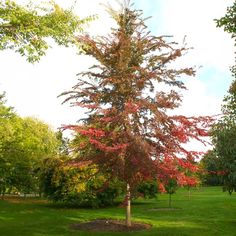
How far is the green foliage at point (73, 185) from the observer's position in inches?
1118

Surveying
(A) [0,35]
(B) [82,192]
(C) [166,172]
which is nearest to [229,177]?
(C) [166,172]

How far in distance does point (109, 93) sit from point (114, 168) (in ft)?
11.5

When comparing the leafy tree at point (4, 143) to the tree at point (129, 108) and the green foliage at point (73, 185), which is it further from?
the tree at point (129, 108)

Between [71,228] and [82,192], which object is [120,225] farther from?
[82,192]

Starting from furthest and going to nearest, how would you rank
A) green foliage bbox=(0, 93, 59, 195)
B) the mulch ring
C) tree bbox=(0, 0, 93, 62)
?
green foliage bbox=(0, 93, 59, 195), the mulch ring, tree bbox=(0, 0, 93, 62)

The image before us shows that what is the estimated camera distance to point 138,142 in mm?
15523

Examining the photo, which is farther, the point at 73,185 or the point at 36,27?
the point at 73,185

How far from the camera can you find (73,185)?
93.8 ft

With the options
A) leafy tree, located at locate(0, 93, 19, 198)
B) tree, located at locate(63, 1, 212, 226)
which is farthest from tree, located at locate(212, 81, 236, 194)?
leafy tree, located at locate(0, 93, 19, 198)

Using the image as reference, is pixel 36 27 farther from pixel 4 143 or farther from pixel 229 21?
pixel 4 143

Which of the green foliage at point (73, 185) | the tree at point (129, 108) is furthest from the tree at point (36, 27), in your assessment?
the green foliage at point (73, 185)

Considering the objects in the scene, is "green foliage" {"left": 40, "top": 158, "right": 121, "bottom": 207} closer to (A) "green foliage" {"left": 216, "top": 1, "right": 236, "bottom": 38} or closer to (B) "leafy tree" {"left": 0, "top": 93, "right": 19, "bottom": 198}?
(B) "leafy tree" {"left": 0, "top": 93, "right": 19, "bottom": 198}

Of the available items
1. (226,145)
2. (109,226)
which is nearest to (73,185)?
(109,226)

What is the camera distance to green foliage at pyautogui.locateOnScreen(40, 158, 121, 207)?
2841cm
